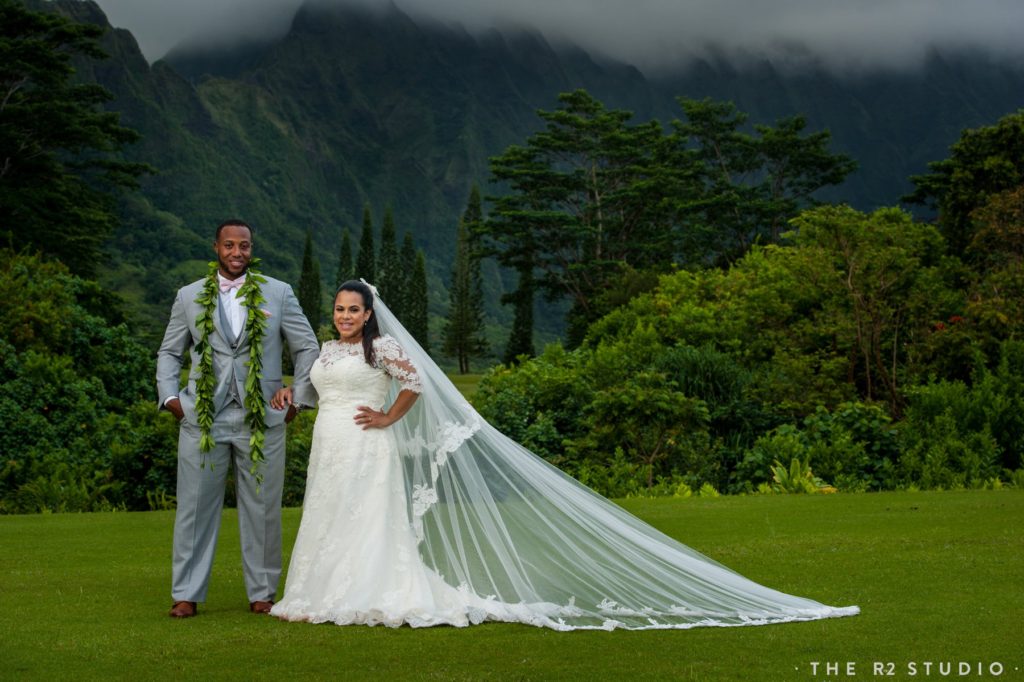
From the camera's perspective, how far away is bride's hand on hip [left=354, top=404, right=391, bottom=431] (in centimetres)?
753

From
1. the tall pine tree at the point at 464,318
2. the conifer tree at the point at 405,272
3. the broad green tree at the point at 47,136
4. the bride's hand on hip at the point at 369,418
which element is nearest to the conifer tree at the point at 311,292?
the conifer tree at the point at 405,272

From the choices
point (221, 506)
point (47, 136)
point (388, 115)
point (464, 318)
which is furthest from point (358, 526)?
point (388, 115)

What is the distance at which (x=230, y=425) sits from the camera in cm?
733

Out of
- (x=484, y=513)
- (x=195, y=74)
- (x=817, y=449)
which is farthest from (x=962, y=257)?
(x=195, y=74)

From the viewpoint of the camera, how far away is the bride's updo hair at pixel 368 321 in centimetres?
758

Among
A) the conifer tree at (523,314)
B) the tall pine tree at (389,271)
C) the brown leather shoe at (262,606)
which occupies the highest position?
the tall pine tree at (389,271)

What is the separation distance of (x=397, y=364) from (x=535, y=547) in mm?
1493

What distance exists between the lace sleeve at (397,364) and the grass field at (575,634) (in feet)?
5.29

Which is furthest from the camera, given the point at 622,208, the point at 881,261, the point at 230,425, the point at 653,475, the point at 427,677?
the point at 622,208

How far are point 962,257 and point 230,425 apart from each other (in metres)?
23.3

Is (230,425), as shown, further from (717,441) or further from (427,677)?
(717,441)

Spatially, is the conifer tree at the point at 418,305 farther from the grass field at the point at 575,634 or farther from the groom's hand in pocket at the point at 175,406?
the groom's hand in pocket at the point at 175,406

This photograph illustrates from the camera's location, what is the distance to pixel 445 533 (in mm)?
7430

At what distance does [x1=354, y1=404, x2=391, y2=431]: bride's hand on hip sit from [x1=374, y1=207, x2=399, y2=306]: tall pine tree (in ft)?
249
